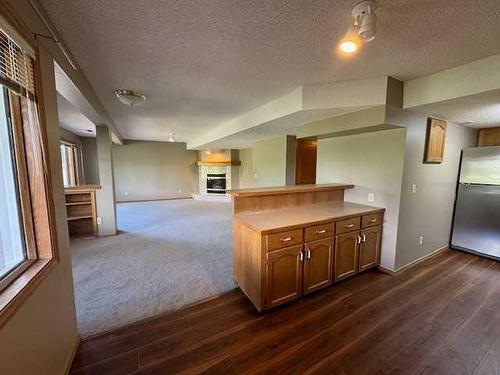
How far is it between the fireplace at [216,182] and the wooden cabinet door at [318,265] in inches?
249

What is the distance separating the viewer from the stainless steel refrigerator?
10.3 feet

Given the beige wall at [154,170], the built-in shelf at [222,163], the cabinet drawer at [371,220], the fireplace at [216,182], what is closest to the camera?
the cabinet drawer at [371,220]

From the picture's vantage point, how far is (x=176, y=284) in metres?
2.53

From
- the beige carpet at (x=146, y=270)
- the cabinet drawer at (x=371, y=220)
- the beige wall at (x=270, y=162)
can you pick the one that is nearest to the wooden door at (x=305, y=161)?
the beige wall at (x=270, y=162)

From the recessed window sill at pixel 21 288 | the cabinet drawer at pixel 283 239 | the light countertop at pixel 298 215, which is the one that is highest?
the light countertop at pixel 298 215

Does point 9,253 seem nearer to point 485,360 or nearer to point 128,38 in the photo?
point 128,38

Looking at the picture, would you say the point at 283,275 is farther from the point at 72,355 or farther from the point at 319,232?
the point at 72,355

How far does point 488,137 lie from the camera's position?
11.8ft

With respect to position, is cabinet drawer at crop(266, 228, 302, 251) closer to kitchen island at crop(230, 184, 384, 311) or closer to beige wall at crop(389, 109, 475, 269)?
kitchen island at crop(230, 184, 384, 311)

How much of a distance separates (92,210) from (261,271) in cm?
381

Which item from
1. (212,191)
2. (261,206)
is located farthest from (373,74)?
(212,191)

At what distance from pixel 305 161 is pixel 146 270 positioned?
4.26 m

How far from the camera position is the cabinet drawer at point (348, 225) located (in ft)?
7.75

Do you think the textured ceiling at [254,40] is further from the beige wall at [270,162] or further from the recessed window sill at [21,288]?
the beige wall at [270,162]
